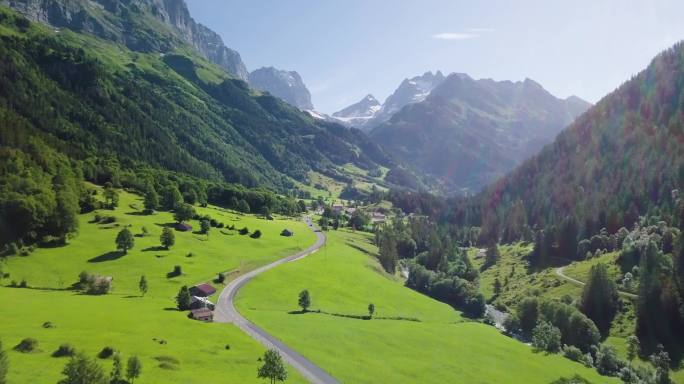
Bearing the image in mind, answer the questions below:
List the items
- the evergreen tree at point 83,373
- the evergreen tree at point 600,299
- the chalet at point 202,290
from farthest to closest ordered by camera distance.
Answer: the evergreen tree at point 600,299 < the chalet at point 202,290 < the evergreen tree at point 83,373

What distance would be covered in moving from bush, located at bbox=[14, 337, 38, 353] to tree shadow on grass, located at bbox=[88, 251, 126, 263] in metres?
54.6

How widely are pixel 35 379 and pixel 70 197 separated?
90900 millimetres

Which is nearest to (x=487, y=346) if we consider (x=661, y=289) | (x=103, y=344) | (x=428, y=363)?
(x=428, y=363)

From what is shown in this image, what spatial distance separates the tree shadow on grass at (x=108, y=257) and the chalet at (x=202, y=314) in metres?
40.1

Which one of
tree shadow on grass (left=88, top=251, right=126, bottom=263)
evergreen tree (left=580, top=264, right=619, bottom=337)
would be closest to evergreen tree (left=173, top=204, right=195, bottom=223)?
tree shadow on grass (left=88, top=251, right=126, bottom=263)

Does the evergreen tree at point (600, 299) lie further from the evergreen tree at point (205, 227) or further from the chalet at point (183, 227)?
the chalet at point (183, 227)

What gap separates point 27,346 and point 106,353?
372 inches

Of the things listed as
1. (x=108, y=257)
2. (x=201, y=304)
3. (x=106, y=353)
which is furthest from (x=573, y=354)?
(x=108, y=257)

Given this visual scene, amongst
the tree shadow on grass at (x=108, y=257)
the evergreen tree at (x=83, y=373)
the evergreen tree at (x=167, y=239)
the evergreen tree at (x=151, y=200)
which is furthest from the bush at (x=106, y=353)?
the evergreen tree at (x=151, y=200)

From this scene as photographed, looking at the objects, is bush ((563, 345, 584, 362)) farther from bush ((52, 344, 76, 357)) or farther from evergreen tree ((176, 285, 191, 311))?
bush ((52, 344, 76, 357))

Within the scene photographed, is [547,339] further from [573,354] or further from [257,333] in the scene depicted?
[257,333]

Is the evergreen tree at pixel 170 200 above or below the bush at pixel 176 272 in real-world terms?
above

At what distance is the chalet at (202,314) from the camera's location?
86469mm

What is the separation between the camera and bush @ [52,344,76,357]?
202 feet
